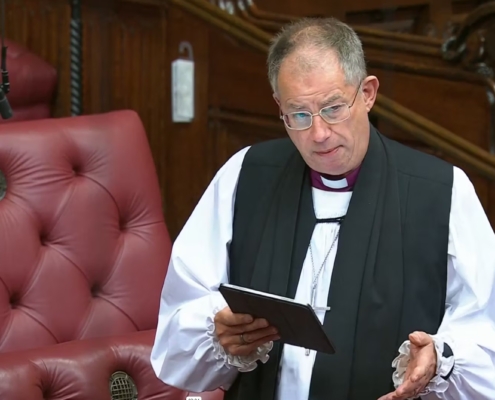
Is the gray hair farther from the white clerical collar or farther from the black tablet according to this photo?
the black tablet

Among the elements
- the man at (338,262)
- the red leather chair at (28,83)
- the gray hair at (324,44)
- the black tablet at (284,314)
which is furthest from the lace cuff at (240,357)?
the red leather chair at (28,83)

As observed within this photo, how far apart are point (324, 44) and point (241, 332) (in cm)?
52

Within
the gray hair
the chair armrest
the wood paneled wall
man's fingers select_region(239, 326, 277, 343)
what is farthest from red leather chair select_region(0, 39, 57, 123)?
man's fingers select_region(239, 326, 277, 343)

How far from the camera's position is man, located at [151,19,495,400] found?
5.28 feet

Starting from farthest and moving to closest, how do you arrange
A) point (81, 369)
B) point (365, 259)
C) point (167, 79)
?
point (167, 79)
point (81, 369)
point (365, 259)

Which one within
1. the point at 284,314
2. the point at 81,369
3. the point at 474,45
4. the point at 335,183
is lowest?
the point at 81,369

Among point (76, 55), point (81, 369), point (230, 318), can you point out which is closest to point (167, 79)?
point (76, 55)

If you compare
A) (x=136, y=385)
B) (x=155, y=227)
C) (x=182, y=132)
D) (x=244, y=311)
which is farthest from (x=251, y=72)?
(x=244, y=311)

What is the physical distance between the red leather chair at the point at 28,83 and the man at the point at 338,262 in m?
1.14

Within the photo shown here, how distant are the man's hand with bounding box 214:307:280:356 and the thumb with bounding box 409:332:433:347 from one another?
228 millimetres

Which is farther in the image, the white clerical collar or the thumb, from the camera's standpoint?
the white clerical collar

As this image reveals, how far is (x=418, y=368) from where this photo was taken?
147 cm

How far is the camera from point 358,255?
5.52 feet

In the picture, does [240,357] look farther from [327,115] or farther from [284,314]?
[327,115]
